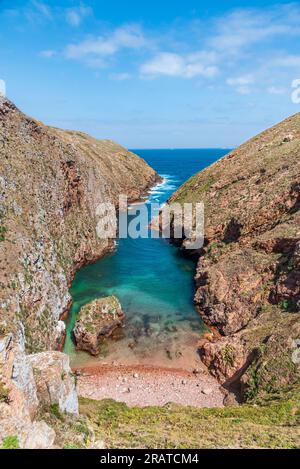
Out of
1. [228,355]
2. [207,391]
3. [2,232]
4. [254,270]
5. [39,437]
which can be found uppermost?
[2,232]

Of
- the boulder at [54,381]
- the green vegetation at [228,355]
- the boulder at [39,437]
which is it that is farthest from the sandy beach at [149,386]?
the boulder at [39,437]

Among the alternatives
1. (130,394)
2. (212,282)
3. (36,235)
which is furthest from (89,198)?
(130,394)

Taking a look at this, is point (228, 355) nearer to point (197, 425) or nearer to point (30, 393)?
point (197, 425)

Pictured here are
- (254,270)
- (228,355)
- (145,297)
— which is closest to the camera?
(228,355)

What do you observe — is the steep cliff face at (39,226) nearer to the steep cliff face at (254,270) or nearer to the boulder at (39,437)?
the boulder at (39,437)

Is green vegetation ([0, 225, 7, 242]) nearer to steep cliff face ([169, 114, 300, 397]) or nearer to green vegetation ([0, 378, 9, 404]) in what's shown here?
green vegetation ([0, 378, 9, 404])

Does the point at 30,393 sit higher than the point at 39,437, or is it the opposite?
the point at 30,393

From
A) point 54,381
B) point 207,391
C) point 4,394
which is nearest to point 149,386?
point 207,391
